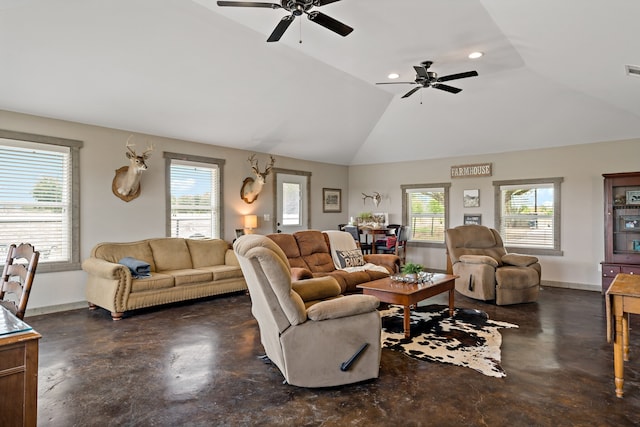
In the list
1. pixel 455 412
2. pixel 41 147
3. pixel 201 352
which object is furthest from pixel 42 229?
pixel 455 412

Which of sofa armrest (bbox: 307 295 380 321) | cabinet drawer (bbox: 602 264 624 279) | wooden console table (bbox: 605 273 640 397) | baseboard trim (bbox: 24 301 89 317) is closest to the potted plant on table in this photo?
sofa armrest (bbox: 307 295 380 321)

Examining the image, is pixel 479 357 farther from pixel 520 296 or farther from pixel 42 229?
pixel 42 229

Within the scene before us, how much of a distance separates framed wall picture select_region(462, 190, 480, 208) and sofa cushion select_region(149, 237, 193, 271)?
5.49 metres

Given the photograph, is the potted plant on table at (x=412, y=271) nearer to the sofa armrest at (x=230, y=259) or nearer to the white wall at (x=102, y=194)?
the sofa armrest at (x=230, y=259)

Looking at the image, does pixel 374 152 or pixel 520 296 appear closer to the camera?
pixel 520 296

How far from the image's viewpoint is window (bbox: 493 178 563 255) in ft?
22.9

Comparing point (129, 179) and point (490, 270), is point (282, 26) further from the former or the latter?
point (490, 270)

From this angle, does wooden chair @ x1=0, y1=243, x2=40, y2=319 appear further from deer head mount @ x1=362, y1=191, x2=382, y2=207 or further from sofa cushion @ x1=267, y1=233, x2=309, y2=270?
deer head mount @ x1=362, y1=191, x2=382, y2=207

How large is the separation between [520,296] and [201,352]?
440cm

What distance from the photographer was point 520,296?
5.50m

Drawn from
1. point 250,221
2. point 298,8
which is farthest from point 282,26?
point 250,221

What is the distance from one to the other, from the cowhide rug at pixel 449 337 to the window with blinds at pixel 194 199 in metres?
3.58

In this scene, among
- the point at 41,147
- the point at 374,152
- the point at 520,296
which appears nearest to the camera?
the point at 41,147

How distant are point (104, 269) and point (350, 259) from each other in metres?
3.37
